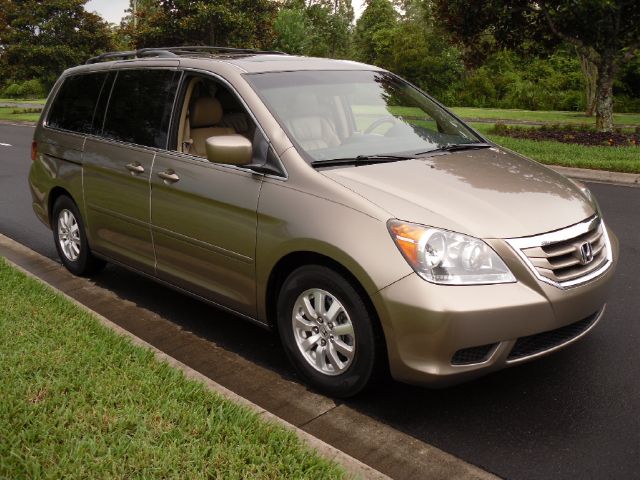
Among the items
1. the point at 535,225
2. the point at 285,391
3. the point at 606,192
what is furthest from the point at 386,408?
the point at 606,192

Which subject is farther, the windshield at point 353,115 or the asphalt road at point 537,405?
the windshield at point 353,115

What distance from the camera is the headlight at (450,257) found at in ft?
11.0

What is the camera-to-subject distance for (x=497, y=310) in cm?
329

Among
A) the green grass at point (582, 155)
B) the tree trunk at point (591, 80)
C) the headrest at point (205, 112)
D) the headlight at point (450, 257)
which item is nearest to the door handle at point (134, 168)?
the headrest at point (205, 112)

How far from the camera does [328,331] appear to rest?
3.76m

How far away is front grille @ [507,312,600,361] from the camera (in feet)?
11.3

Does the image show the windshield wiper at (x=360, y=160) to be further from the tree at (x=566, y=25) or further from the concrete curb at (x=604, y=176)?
the tree at (x=566, y=25)

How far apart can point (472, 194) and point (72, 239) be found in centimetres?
376

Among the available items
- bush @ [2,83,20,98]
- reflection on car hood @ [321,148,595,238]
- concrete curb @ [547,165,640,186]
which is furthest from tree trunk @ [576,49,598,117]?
bush @ [2,83,20,98]

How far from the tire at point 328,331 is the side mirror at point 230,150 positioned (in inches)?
29.2

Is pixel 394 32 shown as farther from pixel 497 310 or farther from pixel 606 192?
pixel 497 310

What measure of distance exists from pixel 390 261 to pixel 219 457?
1.17 meters

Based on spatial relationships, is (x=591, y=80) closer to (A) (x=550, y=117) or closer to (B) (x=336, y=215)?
(A) (x=550, y=117)

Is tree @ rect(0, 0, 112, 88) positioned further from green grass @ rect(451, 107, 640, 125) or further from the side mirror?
the side mirror
